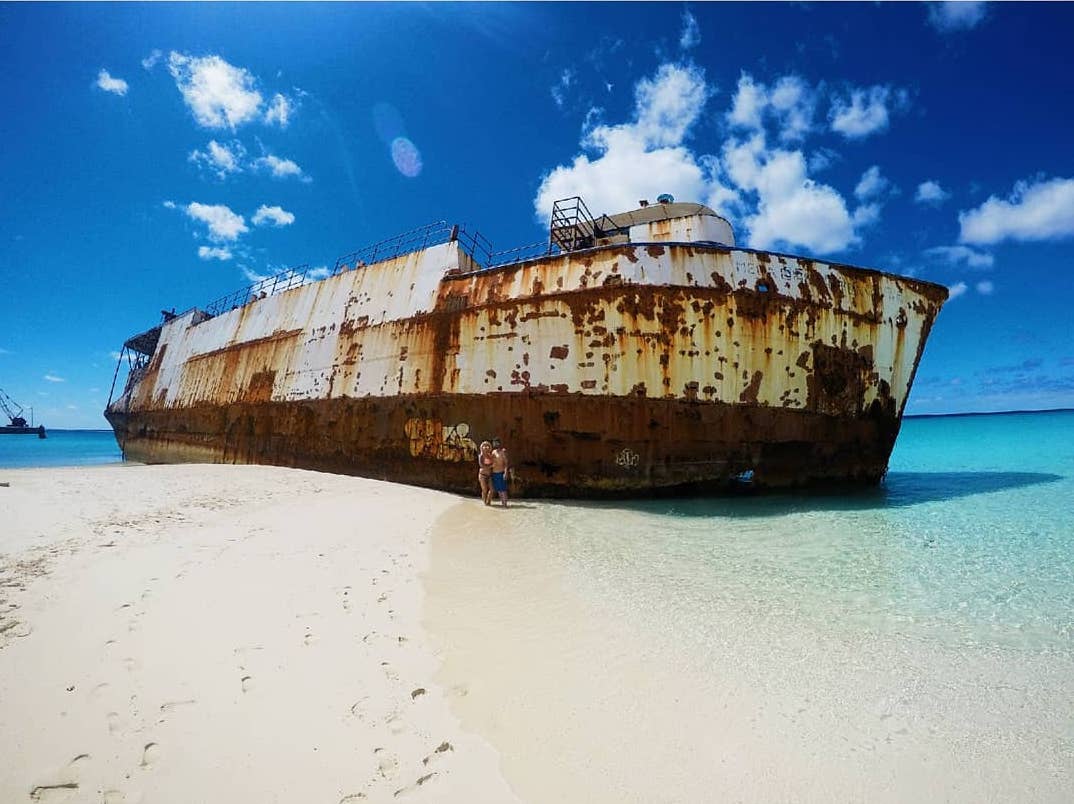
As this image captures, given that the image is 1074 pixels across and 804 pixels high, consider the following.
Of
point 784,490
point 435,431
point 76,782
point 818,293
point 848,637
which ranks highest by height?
point 818,293

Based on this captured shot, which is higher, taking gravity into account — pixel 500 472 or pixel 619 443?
pixel 619 443

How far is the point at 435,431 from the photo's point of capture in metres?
8.34

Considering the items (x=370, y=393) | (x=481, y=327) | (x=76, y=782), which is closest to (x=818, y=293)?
(x=481, y=327)

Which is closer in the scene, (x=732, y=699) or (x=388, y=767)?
(x=388, y=767)

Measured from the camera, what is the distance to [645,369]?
23.0 feet

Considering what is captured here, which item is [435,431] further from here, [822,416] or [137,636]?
[822,416]

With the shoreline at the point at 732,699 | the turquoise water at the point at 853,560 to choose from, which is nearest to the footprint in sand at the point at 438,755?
the shoreline at the point at 732,699

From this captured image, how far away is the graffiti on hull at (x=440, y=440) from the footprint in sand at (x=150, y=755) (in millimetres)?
6251

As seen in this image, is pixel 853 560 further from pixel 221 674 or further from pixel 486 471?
pixel 221 674

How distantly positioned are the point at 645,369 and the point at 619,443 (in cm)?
119

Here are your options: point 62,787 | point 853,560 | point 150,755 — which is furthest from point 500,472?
point 62,787

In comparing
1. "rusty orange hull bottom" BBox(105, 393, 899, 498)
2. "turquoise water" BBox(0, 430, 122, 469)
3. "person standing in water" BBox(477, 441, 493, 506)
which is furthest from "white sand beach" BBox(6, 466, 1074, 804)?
"turquoise water" BBox(0, 430, 122, 469)

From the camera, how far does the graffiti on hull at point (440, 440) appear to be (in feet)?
26.3

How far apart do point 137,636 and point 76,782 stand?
3.78ft
